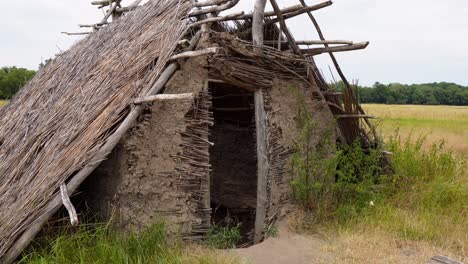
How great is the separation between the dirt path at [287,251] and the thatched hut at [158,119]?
328mm

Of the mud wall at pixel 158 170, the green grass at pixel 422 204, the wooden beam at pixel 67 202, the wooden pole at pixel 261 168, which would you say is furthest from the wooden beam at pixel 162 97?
the green grass at pixel 422 204

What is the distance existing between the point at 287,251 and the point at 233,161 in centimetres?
291

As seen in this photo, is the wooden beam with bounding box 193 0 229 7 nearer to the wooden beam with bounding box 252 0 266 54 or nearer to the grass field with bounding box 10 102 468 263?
the wooden beam with bounding box 252 0 266 54

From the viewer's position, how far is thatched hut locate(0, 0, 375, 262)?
378cm

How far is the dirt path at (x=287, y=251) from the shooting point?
4.36 meters

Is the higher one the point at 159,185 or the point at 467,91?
the point at 467,91

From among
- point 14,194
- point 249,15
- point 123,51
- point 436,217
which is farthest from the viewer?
point 249,15

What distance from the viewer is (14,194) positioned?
3.78 m

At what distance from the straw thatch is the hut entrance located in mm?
1998

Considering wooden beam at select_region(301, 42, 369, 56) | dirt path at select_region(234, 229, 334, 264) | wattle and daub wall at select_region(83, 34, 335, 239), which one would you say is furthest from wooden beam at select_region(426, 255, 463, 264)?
wooden beam at select_region(301, 42, 369, 56)

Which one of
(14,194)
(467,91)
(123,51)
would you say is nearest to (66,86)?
(123,51)

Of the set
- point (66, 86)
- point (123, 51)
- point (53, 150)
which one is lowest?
point (53, 150)

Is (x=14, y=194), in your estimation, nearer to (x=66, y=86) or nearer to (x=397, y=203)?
(x=66, y=86)

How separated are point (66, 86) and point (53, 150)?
147 centimetres
